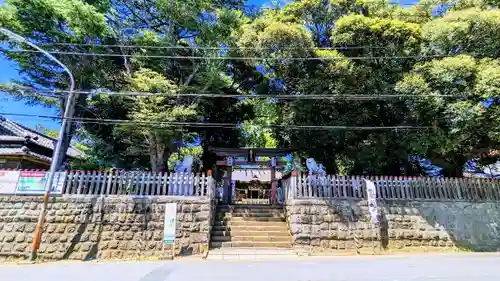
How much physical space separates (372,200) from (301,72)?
5.54 m

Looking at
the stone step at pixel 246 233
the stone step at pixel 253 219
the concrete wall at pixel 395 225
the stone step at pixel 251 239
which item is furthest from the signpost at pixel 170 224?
the concrete wall at pixel 395 225

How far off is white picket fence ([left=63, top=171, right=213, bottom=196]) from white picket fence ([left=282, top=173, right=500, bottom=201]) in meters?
3.53

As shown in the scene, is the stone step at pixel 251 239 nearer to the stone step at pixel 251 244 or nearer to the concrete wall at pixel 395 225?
the stone step at pixel 251 244

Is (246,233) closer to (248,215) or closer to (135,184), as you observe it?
(248,215)

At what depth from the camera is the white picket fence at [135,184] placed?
31.6 ft

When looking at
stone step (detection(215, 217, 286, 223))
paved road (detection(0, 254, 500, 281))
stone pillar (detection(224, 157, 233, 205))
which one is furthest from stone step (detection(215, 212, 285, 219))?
paved road (detection(0, 254, 500, 281))

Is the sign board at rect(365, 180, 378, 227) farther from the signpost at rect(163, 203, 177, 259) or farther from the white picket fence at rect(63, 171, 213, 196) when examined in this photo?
the signpost at rect(163, 203, 177, 259)

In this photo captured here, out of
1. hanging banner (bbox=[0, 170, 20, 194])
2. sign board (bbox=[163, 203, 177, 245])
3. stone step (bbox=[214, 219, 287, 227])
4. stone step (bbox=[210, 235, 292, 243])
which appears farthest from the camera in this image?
stone step (bbox=[214, 219, 287, 227])

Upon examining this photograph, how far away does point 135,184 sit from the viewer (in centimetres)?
989

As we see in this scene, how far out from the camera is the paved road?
5.77 meters

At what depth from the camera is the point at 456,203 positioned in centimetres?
1058

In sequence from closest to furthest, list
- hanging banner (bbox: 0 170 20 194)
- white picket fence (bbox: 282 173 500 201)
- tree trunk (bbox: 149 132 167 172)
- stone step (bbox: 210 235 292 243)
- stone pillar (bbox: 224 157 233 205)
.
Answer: hanging banner (bbox: 0 170 20 194) < stone step (bbox: 210 235 292 243) < white picket fence (bbox: 282 173 500 201) < tree trunk (bbox: 149 132 167 172) < stone pillar (bbox: 224 157 233 205)

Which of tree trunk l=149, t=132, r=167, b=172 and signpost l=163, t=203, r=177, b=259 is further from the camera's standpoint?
tree trunk l=149, t=132, r=167, b=172

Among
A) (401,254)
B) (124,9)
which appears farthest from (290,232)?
(124,9)
